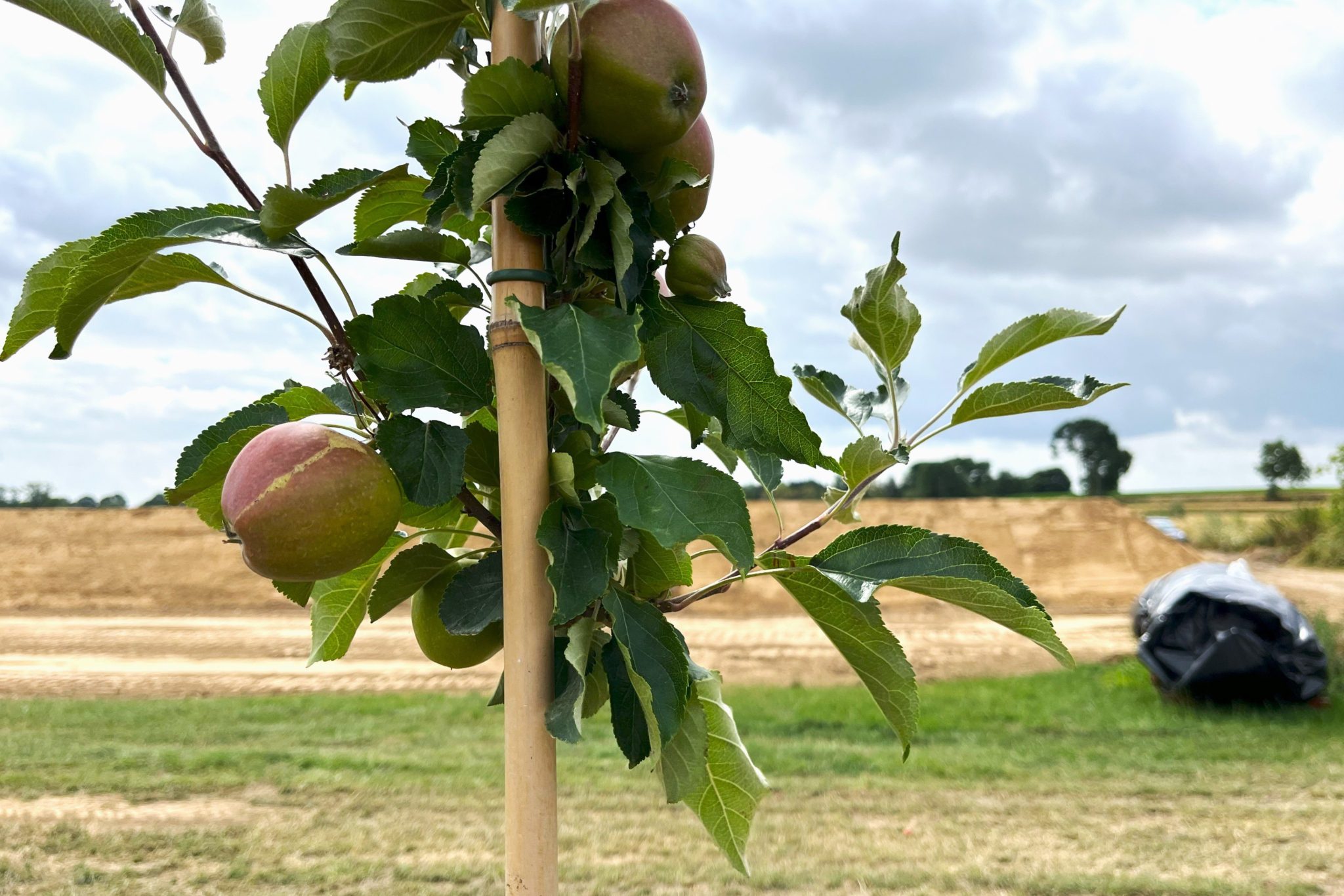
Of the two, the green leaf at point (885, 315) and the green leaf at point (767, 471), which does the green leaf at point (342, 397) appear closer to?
the green leaf at point (767, 471)

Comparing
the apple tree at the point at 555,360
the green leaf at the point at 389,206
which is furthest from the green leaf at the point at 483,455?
the green leaf at the point at 389,206

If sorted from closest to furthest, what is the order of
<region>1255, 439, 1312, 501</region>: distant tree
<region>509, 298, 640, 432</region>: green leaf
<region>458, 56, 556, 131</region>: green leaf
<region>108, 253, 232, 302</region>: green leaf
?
<region>509, 298, 640, 432</region>: green leaf
<region>458, 56, 556, 131</region>: green leaf
<region>108, 253, 232, 302</region>: green leaf
<region>1255, 439, 1312, 501</region>: distant tree

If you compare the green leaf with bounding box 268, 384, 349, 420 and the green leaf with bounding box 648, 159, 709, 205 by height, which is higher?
the green leaf with bounding box 648, 159, 709, 205

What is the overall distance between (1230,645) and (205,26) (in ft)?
24.3

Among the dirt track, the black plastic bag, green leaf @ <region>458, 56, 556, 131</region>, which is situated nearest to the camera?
green leaf @ <region>458, 56, 556, 131</region>

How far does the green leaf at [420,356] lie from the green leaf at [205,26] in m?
0.40

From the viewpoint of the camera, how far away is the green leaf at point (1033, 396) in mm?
986

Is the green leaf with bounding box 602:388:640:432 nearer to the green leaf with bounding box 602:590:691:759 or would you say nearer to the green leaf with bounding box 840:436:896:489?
the green leaf with bounding box 602:590:691:759

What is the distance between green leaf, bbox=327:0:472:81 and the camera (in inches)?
33.1

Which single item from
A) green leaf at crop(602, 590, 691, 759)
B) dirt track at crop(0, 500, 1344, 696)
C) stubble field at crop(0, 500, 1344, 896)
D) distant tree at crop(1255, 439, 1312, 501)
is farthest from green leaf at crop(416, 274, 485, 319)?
distant tree at crop(1255, 439, 1312, 501)

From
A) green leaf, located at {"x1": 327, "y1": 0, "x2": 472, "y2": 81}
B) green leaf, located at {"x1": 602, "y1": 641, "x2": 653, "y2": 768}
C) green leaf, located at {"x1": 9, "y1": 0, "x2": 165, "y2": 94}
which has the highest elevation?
green leaf, located at {"x1": 9, "y1": 0, "x2": 165, "y2": 94}

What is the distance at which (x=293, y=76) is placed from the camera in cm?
97

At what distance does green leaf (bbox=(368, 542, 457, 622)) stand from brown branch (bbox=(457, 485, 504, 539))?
2.3 inches

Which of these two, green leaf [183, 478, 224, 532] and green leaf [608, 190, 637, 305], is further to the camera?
green leaf [183, 478, 224, 532]
